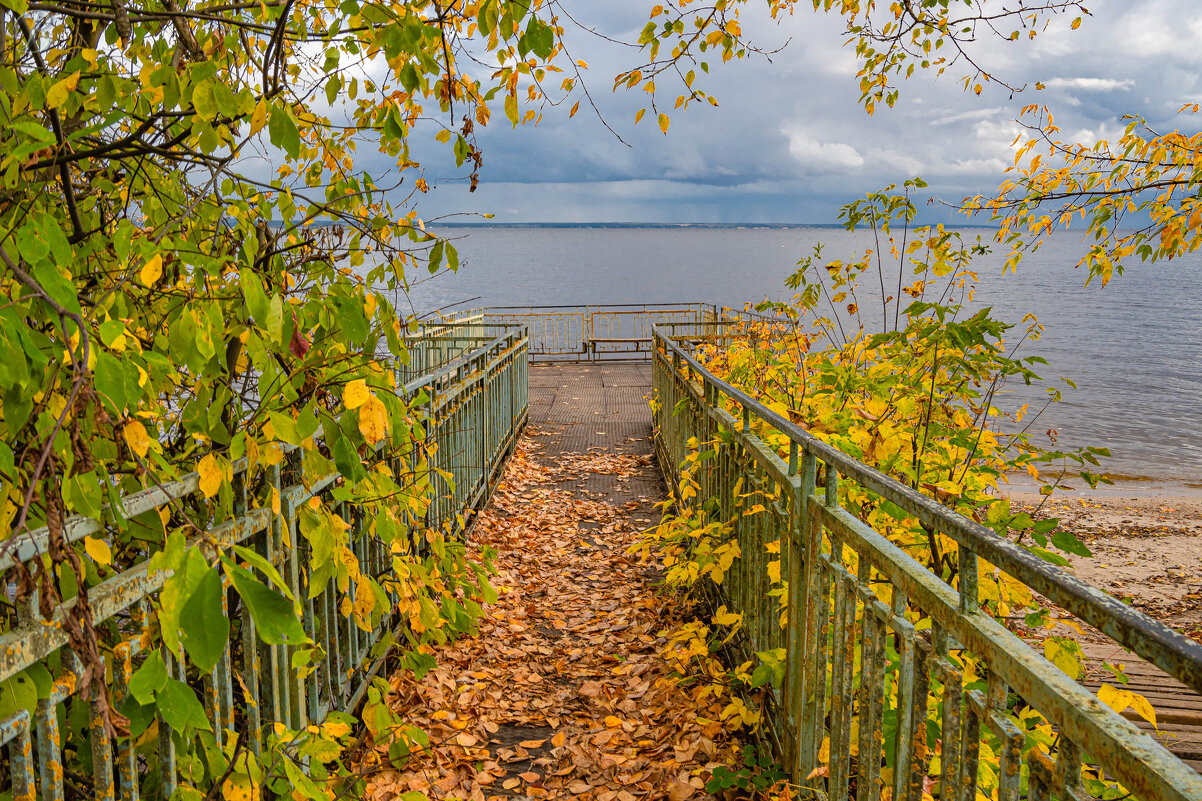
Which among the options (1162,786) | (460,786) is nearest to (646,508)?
(460,786)

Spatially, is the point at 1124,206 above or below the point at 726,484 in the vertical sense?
above

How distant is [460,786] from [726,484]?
2.06 metres

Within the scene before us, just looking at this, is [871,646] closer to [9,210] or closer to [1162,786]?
[1162,786]

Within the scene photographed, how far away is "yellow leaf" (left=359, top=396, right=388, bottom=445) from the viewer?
2.00m

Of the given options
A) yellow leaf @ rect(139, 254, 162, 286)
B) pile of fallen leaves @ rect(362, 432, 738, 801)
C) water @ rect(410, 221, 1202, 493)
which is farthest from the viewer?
water @ rect(410, 221, 1202, 493)

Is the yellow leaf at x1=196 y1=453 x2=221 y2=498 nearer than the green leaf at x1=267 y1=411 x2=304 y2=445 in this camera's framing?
No

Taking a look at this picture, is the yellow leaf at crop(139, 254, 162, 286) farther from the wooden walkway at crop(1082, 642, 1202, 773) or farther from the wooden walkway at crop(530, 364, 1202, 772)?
the wooden walkway at crop(1082, 642, 1202, 773)

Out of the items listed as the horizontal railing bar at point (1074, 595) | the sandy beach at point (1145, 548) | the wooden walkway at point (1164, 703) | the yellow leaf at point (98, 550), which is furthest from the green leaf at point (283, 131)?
the sandy beach at point (1145, 548)

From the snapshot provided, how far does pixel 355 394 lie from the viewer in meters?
1.97

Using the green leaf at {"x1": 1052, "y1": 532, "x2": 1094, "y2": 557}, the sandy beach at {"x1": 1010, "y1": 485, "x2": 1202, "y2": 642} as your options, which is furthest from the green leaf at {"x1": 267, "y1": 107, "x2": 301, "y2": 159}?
the sandy beach at {"x1": 1010, "y1": 485, "x2": 1202, "y2": 642}

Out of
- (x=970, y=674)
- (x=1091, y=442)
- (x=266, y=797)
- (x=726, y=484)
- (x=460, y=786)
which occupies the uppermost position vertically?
(x=726, y=484)

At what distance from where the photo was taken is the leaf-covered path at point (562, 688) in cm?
344

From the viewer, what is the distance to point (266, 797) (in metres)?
2.80

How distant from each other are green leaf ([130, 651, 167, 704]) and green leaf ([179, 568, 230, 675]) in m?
0.36
